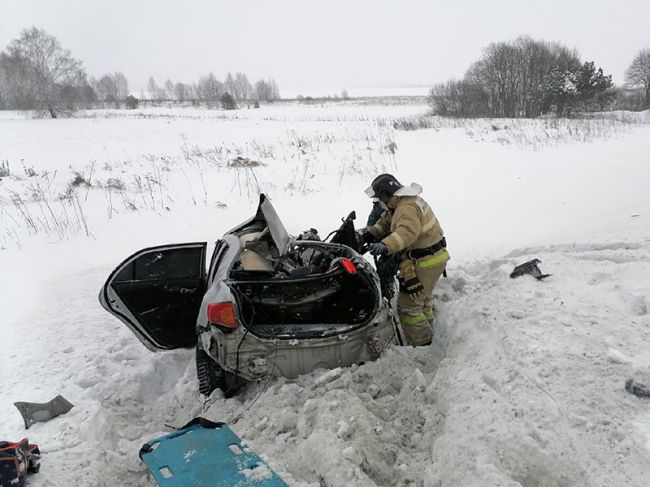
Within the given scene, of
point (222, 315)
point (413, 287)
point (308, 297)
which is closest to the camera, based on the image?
point (222, 315)

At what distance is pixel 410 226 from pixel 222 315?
186cm

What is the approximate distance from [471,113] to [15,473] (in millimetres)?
34329

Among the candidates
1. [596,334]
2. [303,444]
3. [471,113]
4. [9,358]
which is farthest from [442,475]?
[471,113]

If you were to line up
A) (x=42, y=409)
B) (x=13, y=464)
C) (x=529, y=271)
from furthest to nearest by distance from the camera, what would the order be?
1. (x=529, y=271)
2. (x=42, y=409)
3. (x=13, y=464)

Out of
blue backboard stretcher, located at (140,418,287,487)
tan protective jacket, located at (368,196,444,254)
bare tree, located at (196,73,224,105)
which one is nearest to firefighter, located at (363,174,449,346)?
tan protective jacket, located at (368,196,444,254)

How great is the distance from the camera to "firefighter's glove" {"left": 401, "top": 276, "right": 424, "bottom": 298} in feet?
14.5

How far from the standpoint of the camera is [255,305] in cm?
395

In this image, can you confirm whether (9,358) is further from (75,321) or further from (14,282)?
(14,282)

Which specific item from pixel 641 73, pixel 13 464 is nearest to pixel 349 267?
pixel 13 464

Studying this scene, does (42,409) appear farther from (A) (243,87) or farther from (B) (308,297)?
(A) (243,87)

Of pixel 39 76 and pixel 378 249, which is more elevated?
A: pixel 39 76

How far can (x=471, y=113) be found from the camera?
33000mm

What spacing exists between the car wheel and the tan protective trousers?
1.80 meters

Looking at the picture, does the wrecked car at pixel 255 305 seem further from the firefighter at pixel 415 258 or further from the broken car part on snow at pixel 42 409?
the broken car part on snow at pixel 42 409
